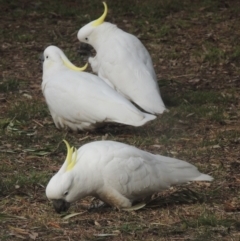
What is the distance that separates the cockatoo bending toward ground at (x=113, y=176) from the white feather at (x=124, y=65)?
1770mm

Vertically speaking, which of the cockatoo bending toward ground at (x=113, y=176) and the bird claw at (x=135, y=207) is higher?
the cockatoo bending toward ground at (x=113, y=176)

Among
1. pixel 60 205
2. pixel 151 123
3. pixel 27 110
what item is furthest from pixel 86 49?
pixel 60 205

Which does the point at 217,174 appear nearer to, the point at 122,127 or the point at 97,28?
the point at 122,127

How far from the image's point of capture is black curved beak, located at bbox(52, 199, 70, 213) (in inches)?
176

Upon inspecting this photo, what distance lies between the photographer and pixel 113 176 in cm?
457

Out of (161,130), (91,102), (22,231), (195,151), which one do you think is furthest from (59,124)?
(22,231)

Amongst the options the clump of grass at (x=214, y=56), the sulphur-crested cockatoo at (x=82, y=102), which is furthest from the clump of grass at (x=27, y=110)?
the clump of grass at (x=214, y=56)

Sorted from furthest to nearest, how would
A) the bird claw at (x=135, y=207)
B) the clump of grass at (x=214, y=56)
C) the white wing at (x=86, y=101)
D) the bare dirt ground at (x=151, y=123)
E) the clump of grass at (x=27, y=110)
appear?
1. the clump of grass at (x=214, y=56)
2. the clump of grass at (x=27, y=110)
3. the white wing at (x=86, y=101)
4. the bird claw at (x=135, y=207)
5. the bare dirt ground at (x=151, y=123)

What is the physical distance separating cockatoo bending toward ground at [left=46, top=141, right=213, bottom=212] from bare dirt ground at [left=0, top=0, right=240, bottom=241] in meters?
Result: 0.12

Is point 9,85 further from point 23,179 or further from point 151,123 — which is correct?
point 23,179

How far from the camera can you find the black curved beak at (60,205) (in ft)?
14.7

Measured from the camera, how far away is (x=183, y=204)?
478 centimetres

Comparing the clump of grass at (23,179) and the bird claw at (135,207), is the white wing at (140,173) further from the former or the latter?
the clump of grass at (23,179)

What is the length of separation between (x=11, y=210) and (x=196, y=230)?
113cm
